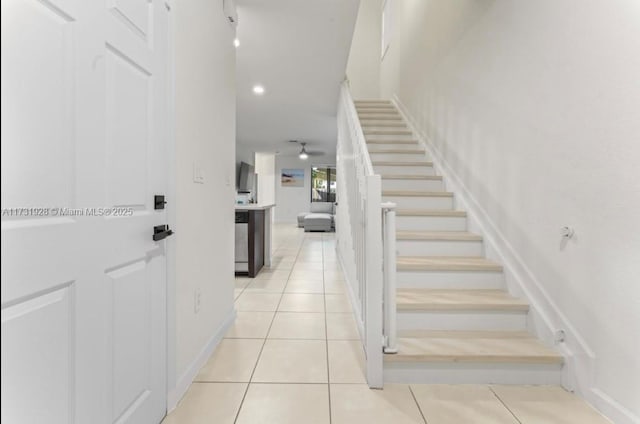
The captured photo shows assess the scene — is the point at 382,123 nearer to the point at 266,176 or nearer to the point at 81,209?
the point at 81,209

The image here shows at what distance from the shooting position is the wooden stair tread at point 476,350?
1.82 metres

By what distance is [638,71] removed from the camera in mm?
1410

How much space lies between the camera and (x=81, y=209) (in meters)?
0.99

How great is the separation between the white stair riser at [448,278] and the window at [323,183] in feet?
30.9

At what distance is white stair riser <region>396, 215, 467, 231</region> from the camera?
3.04m

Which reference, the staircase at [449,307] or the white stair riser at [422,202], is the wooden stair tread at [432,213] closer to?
the staircase at [449,307]

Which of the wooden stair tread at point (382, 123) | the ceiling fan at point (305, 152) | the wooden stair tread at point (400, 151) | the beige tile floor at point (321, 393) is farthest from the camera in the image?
the ceiling fan at point (305, 152)

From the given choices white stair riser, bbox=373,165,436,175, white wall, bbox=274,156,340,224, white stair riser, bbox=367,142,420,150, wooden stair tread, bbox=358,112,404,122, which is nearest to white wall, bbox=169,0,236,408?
white stair riser, bbox=373,165,436,175

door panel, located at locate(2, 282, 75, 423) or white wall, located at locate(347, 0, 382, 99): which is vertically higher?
white wall, located at locate(347, 0, 382, 99)

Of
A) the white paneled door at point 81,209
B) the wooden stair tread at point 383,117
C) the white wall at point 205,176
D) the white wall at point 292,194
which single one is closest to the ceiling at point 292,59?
the wooden stair tread at point 383,117

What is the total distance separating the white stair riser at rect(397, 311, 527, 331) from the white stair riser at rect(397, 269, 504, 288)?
1.08ft

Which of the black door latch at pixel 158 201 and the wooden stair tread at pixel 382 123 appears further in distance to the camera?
the wooden stair tread at pixel 382 123

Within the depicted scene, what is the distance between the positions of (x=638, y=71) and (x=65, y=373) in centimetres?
238

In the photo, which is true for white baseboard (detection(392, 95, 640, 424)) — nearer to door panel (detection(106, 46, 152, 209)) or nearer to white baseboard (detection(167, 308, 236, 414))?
white baseboard (detection(167, 308, 236, 414))
